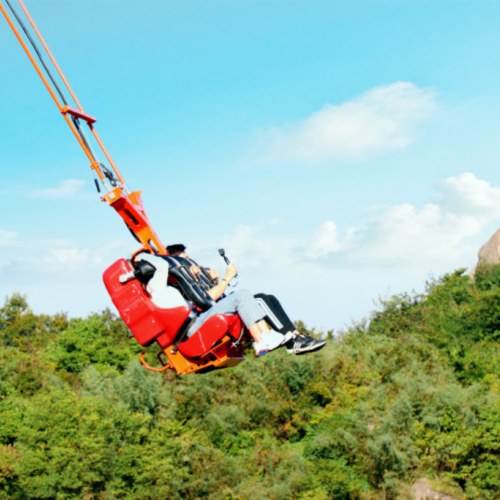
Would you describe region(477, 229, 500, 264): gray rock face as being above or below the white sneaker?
below

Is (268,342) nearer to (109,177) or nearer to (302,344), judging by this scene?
(302,344)

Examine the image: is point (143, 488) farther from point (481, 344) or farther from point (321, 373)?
point (481, 344)

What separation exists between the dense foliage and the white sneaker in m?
13.2

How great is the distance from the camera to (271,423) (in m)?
21.4

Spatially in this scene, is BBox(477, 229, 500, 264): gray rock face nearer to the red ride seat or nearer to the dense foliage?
the dense foliage

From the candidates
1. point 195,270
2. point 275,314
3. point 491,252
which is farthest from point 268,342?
point 491,252

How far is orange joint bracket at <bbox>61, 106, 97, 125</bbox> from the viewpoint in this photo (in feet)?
16.9

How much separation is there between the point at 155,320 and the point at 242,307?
72 centimetres

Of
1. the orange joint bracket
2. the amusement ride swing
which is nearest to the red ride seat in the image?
the amusement ride swing

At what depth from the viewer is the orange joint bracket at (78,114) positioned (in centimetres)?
514

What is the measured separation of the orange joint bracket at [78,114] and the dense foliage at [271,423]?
1346 cm

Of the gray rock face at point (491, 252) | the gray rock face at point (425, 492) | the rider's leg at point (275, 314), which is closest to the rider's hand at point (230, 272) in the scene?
the rider's leg at point (275, 314)

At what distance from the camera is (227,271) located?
4.52 m

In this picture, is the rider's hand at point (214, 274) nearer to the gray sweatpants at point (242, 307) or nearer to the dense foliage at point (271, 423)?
the gray sweatpants at point (242, 307)
